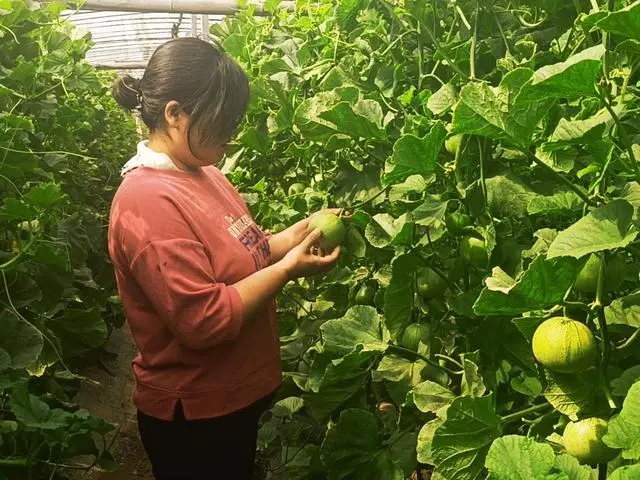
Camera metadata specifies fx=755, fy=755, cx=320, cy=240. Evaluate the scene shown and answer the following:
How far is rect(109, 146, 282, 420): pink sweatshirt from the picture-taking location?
54.3 inches

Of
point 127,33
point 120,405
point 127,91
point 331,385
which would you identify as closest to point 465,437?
point 331,385

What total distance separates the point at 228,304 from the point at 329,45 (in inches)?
27.9

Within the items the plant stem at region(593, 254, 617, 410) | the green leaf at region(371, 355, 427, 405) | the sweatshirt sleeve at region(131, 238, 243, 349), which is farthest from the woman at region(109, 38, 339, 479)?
the plant stem at region(593, 254, 617, 410)

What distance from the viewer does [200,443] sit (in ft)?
5.15

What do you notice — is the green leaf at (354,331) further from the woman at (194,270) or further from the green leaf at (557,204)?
the green leaf at (557,204)

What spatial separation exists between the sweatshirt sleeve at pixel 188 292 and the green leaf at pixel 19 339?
0.27m

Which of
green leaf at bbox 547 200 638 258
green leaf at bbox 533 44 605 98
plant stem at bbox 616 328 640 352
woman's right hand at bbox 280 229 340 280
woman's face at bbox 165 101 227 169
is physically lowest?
woman's right hand at bbox 280 229 340 280

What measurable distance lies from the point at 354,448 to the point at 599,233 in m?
0.75

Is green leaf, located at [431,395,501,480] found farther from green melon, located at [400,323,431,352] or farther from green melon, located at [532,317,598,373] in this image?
green melon, located at [400,323,431,352]

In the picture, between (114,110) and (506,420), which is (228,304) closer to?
(506,420)

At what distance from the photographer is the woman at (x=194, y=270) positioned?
1.39m

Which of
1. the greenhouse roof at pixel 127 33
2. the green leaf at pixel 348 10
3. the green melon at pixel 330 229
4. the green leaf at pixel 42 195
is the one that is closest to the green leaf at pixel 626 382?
the green melon at pixel 330 229

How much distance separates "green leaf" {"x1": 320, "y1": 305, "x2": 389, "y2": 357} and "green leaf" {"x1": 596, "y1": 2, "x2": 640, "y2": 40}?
69 centimetres

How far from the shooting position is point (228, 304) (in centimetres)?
140
